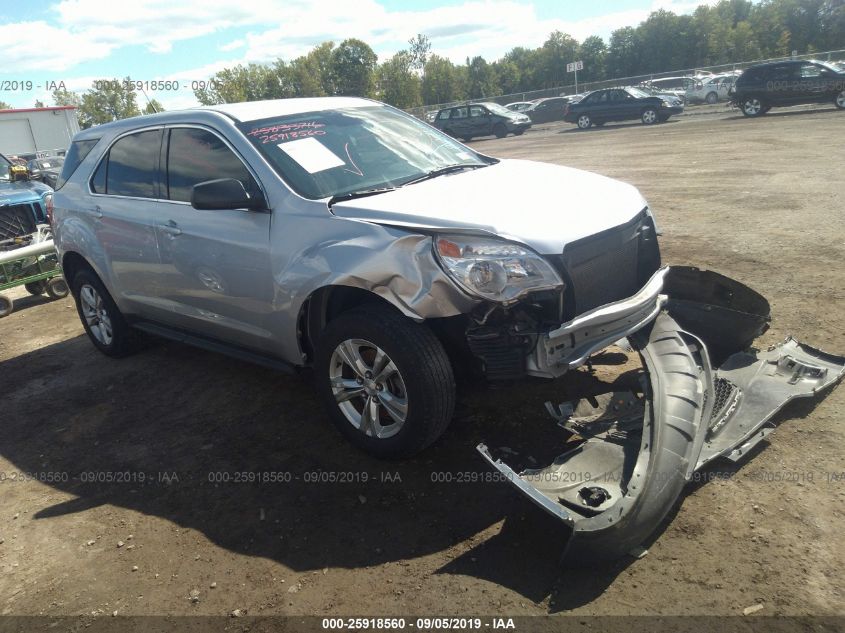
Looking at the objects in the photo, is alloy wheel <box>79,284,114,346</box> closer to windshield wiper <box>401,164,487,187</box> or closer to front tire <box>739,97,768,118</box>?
A: windshield wiper <box>401,164,487,187</box>

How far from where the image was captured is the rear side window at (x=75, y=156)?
18.9 ft

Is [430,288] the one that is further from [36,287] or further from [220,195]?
[36,287]

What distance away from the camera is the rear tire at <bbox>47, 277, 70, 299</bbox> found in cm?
872

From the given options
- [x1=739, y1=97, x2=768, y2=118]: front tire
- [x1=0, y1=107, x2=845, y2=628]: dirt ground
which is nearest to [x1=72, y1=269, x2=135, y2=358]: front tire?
[x1=0, y1=107, x2=845, y2=628]: dirt ground

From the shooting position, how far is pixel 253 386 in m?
5.15

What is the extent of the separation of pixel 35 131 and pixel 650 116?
23536mm

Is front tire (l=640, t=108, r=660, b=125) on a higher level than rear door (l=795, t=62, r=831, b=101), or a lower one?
lower

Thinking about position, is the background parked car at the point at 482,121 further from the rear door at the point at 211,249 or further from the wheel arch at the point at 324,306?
the wheel arch at the point at 324,306

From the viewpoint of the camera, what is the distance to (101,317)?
6008mm

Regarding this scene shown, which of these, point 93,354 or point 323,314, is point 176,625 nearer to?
point 323,314

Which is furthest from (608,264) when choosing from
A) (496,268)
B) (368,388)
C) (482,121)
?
(482,121)

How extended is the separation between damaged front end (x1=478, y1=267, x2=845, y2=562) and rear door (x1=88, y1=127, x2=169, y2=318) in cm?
306

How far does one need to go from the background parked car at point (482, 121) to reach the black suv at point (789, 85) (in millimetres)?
9585

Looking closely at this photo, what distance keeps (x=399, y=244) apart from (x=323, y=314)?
0.80m
